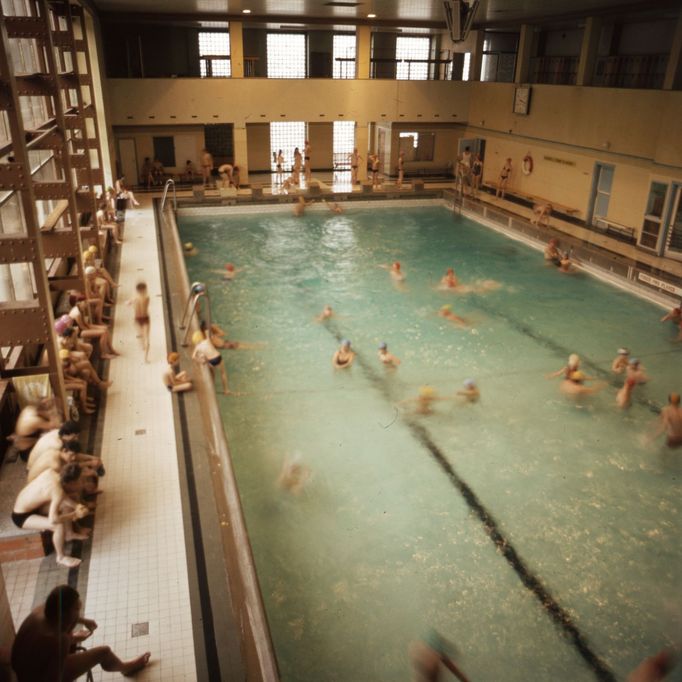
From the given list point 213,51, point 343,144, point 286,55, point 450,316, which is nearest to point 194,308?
point 450,316

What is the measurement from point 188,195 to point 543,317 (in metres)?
11.7

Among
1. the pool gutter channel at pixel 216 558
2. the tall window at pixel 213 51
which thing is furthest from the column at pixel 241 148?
the pool gutter channel at pixel 216 558

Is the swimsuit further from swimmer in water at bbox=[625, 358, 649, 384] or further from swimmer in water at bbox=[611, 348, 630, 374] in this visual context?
swimmer in water at bbox=[611, 348, 630, 374]

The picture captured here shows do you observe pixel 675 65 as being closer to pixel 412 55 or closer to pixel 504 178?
pixel 504 178

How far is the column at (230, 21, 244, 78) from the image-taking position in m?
18.5

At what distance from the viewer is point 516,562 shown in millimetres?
5480

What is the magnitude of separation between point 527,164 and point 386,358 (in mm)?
12507

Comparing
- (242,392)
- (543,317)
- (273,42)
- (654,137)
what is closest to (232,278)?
(242,392)

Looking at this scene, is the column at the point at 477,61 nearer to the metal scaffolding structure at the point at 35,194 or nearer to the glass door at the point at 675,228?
the glass door at the point at 675,228

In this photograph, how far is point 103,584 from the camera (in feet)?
13.7

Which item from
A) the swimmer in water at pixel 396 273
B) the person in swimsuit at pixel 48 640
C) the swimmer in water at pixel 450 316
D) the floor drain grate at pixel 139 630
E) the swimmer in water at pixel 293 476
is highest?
the person in swimsuit at pixel 48 640

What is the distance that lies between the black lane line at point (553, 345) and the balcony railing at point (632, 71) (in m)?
9.43

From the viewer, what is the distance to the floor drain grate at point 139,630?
12.6 feet

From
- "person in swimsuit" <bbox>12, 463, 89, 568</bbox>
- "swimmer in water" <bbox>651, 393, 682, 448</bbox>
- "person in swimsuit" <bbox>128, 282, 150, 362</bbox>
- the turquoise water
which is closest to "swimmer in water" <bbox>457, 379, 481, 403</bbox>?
the turquoise water
